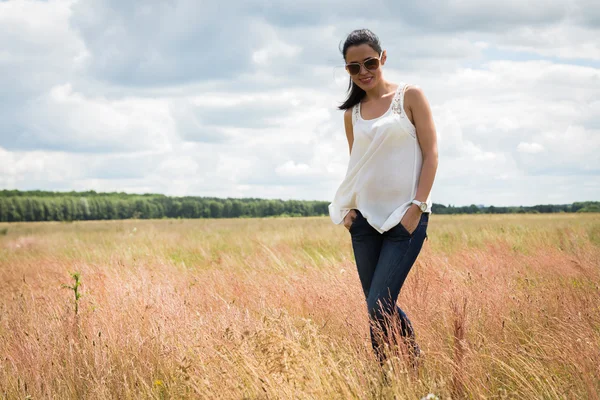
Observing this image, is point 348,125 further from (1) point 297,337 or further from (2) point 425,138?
(1) point 297,337

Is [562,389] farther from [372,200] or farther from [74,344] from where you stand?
[74,344]

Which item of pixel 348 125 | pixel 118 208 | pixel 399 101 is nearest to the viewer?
pixel 399 101

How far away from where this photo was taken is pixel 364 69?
10.7 feet

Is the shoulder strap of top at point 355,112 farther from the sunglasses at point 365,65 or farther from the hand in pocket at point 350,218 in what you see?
the hand in pocket at point 350,218

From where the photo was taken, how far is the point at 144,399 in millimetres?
3279

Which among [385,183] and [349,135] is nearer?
[385,183]

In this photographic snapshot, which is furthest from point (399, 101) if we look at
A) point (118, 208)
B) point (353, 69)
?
point (118, 208)

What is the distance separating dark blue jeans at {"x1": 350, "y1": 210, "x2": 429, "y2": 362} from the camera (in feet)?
9.99

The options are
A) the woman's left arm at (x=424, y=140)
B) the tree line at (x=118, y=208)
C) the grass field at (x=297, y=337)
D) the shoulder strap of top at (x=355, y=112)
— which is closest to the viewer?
the grass field at (x=297, y=337)

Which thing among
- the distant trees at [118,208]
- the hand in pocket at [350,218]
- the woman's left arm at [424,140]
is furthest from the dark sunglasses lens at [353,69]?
the distant trees at [118,208]

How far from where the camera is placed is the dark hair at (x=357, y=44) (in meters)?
3.26

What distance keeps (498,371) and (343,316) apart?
137 centimetres

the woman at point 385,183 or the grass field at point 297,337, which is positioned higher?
the woman at point 385,183

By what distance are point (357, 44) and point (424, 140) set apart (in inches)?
28.1
